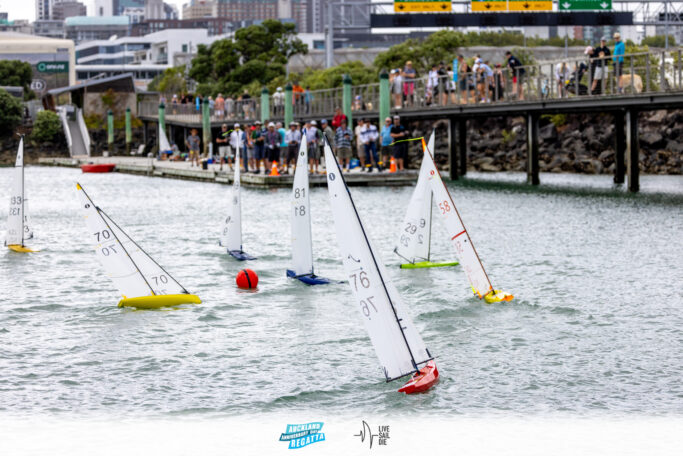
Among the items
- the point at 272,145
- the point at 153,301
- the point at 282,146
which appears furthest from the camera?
the point at 282,146

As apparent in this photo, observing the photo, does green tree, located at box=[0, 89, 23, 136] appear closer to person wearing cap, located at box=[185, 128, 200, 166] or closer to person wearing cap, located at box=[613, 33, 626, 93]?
person wearing cap, located at box=[185, 128, 200, 166]

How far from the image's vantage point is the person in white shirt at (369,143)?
4469 centimetres

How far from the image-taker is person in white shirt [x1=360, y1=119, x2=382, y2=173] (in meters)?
44.7

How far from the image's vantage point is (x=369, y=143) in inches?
1783

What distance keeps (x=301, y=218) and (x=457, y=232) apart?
3.22 m

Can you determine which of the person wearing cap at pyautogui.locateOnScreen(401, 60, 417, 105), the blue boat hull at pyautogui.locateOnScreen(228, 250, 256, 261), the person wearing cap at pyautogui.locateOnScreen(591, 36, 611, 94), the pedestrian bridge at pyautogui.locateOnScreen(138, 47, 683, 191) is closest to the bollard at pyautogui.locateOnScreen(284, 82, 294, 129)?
the pedestrian bridge at pyautogui.locateOnScreen(138, 47, 683, 191)

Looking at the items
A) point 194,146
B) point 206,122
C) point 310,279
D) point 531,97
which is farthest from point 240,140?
point 310,279

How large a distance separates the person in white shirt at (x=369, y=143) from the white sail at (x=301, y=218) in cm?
2306

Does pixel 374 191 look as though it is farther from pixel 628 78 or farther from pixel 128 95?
pixel 128 95

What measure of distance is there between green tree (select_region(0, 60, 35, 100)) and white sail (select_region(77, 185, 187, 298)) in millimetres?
117936

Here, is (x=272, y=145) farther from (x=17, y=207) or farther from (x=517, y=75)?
(x=17, y=207)

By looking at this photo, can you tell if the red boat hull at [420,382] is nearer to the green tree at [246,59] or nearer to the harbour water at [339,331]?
the harbour water at [339,331]

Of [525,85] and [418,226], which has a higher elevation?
[525,85]

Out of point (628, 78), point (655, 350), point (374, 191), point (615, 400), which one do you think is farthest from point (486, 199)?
point (615, 400)
